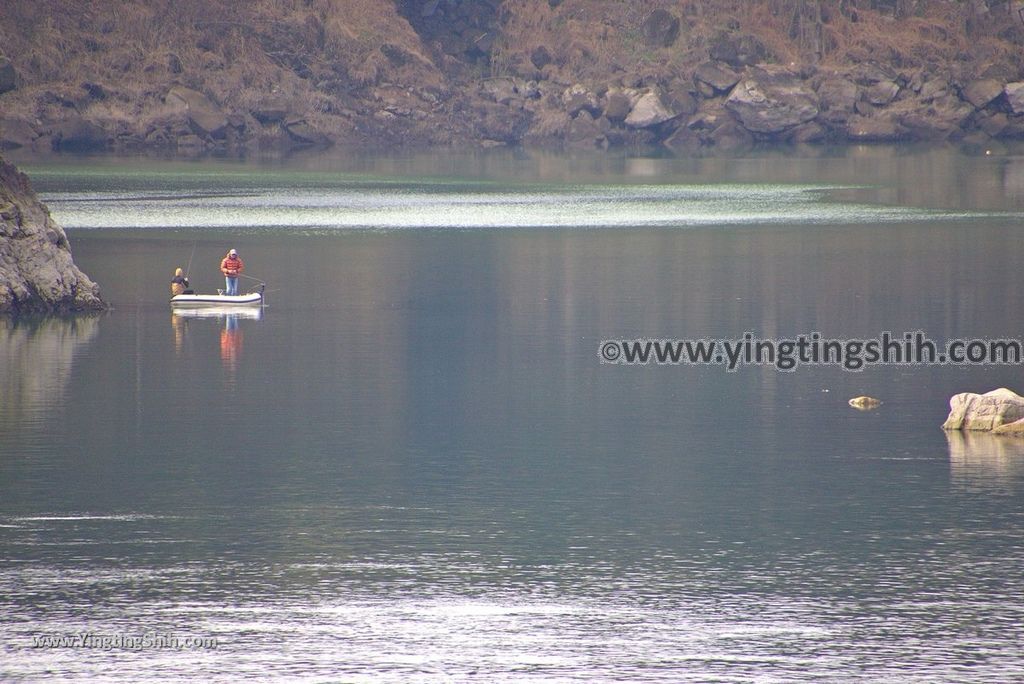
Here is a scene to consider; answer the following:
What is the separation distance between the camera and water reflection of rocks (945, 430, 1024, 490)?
22.7 m

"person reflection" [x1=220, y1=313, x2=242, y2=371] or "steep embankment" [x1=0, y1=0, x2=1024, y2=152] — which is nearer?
"person reflection" [x1=220, y1=313, x2=242, y2=371]

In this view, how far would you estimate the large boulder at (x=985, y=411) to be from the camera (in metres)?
25.8

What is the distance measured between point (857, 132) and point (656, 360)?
12466 centimetres

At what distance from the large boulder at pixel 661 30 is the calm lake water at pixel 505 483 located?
399 ft

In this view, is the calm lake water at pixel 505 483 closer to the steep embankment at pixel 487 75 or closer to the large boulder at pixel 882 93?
the steep embankment at pixel 487 75

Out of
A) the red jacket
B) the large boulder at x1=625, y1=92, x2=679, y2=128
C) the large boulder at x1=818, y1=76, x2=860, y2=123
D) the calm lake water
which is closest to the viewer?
the calm lake water

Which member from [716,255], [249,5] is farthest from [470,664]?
[249,5]

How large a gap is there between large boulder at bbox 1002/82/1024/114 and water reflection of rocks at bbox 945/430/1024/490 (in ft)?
436

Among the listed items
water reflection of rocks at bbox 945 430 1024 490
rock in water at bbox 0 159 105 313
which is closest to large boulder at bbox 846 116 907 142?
rock in water at bbox 0 159 105 313
